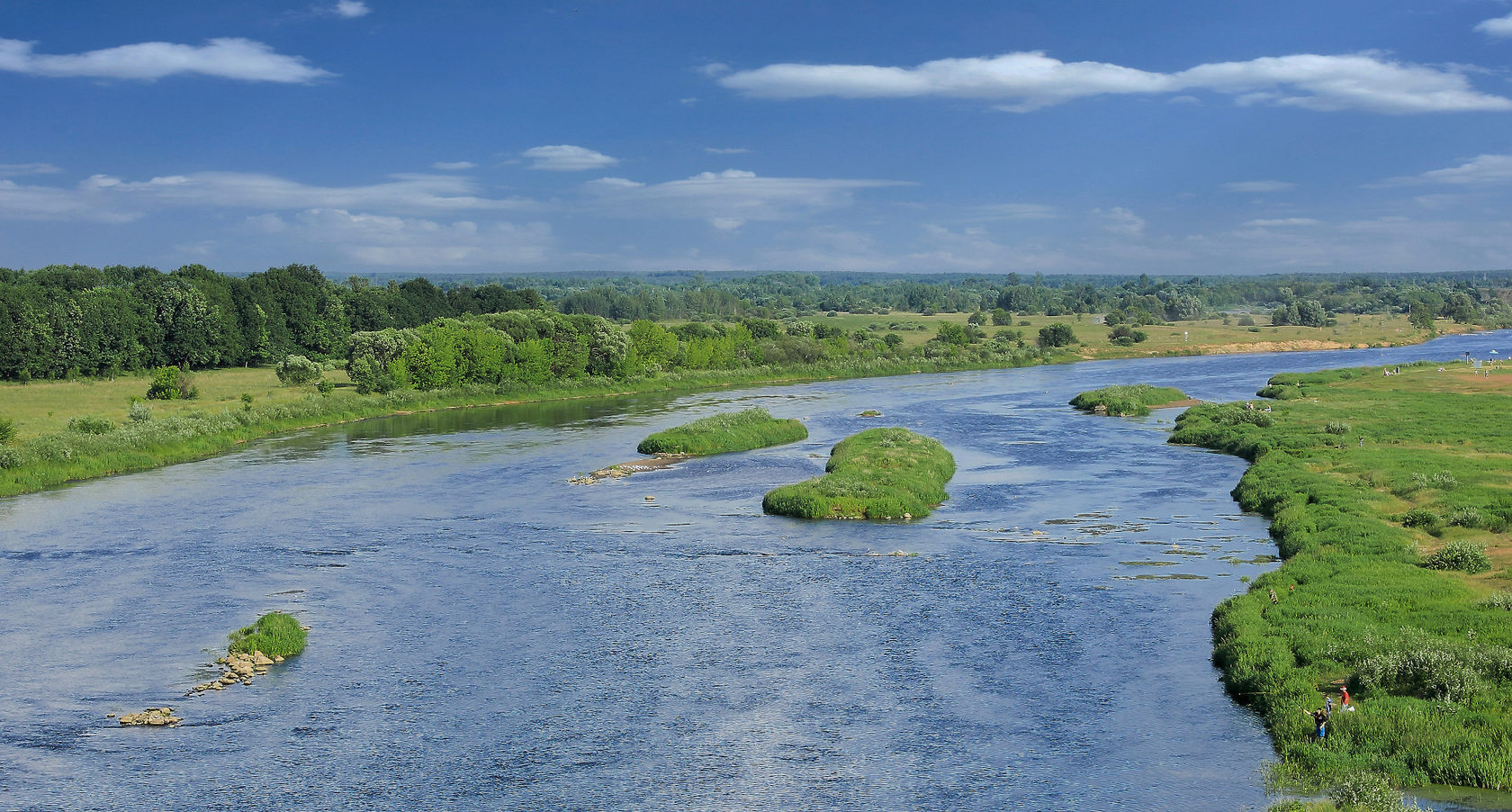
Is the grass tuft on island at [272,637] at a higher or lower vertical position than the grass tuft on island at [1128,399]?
lower

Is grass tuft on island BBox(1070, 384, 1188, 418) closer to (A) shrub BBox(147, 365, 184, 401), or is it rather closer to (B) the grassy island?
Answer: (B) the grassy island

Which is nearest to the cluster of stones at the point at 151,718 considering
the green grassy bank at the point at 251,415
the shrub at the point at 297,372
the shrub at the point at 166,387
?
the green grassy bank at the point at 251,415

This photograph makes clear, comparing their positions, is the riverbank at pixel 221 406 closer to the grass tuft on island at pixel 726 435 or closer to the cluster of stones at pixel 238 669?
the grass tuft on island at pixel 726 435

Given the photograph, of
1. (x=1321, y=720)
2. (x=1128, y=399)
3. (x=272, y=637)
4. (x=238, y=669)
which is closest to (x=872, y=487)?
(x=272, y=637)

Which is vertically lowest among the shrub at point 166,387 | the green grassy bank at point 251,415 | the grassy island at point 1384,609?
the grassy island at point 1384,609

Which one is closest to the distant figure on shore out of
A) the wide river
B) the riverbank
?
the wide river

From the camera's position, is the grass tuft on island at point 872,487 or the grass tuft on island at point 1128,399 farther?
the grass tuft on island at point 1128,399

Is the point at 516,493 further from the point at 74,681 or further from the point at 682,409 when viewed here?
the point at 682,409

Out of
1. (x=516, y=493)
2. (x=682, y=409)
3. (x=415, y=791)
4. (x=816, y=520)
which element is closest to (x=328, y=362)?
(x=682, y=409)
